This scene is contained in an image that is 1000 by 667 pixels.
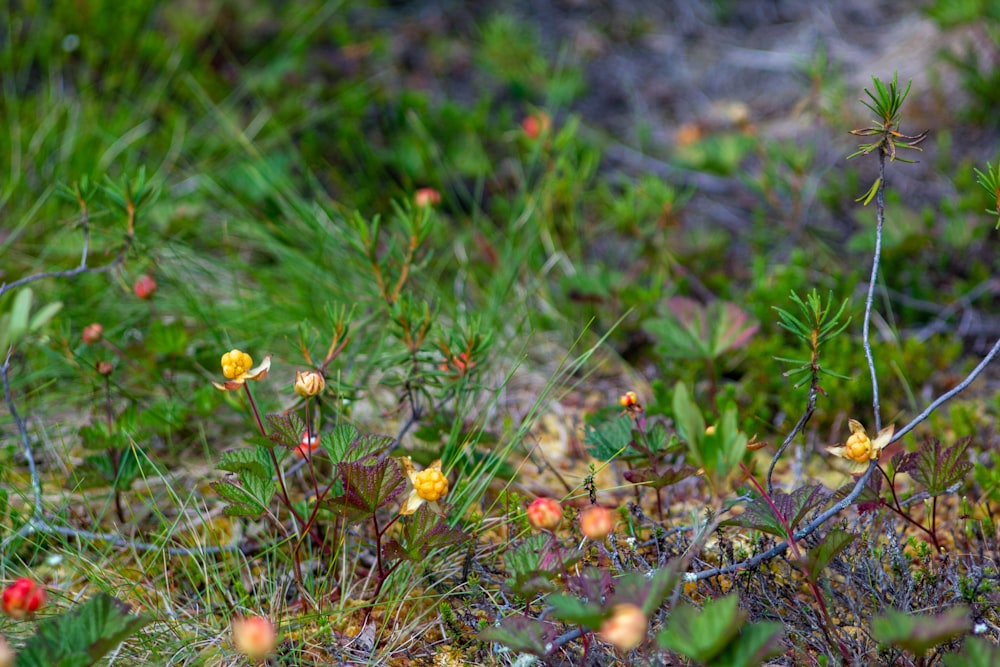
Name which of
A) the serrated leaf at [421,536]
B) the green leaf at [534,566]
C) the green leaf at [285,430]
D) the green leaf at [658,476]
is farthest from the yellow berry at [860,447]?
the green leaf at [285,430]

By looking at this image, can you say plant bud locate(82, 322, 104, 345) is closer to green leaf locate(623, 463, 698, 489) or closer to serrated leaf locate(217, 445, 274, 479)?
serrated leaf locate(217, 445, 274, 479)

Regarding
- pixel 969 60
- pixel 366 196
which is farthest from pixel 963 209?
pixel 366 196

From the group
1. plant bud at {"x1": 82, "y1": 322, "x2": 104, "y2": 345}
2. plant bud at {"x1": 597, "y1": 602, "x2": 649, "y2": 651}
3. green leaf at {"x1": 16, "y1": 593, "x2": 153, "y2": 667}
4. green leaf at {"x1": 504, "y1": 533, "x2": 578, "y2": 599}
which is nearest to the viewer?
plant bud at {"x1": 597, "y1": 602, "x2": 649, "y2": 651}

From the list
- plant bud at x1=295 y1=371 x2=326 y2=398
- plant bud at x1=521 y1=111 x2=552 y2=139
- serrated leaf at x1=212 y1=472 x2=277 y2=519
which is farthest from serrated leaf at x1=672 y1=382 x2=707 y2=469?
plant bud at x1=521 y1=111 x2=552 y2=139

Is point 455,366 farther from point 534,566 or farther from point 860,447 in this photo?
point 860,447

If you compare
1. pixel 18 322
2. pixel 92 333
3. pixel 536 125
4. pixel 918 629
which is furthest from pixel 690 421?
Result: pixel 536 125

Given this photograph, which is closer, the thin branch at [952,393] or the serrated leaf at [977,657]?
the serrated leaf at [977,657]

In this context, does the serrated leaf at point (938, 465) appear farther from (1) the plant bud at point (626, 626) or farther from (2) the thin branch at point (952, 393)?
(1) the plant bud at point (626, 626)
